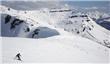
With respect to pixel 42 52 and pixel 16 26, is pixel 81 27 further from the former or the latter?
pixel 42 52

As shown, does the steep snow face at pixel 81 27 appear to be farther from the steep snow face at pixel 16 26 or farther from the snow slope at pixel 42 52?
the snow slope at pixel 42 52

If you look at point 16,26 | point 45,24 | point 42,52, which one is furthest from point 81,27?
point 42,52

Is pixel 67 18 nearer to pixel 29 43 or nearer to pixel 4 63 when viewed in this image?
pixel 29 43

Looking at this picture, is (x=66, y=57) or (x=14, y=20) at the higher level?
(x=14, y=20)

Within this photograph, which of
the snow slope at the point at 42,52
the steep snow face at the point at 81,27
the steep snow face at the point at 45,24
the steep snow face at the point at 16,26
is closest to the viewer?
the snow slope at the point at 42,52

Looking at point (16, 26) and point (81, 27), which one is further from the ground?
point (16, 26)

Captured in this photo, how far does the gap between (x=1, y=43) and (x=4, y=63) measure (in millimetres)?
7594

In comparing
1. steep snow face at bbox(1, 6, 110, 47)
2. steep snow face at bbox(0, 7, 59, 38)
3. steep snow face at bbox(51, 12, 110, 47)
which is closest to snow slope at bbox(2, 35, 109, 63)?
steep snow face at bbox(1, 6, 110, 47)

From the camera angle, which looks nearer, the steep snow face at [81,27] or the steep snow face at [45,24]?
the steep snow face at [45,24]

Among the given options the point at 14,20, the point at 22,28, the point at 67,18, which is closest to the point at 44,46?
the point at 22,28

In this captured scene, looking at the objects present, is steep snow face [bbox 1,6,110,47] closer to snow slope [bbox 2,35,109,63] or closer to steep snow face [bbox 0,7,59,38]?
steep snow face [bbox 0,7,59,38]

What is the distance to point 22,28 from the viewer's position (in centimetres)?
6594

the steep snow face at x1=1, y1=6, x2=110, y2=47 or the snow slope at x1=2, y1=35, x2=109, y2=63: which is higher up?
the steep snow face at x1=1, y1=6, x2=110, y2=47

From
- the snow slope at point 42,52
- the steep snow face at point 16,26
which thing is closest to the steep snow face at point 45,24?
the steep snow face at point 16,26
